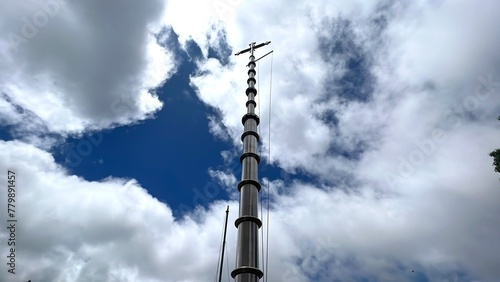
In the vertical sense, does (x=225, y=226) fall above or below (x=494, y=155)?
below

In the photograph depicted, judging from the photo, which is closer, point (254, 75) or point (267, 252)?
point (267, 252)

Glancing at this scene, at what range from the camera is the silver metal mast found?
8383mm

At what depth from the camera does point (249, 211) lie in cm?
959

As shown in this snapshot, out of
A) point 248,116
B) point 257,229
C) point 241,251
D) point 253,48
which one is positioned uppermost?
point 253,48

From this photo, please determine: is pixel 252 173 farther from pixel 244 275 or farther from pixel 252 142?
pixel 244 275

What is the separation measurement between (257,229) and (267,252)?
8.34 ft

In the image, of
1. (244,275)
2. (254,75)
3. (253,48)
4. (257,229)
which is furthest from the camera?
(253,48)

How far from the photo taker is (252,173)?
1072 centimetres

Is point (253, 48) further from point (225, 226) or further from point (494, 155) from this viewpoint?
point (494, 155)

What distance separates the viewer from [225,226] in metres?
20.5

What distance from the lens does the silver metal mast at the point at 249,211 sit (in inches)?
330

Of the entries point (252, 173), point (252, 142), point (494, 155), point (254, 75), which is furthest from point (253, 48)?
point (494, 155)

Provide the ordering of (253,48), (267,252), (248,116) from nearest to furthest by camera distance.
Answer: (267,252) → (248,116) → (253,48)

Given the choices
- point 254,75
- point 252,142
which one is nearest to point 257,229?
point 252,142
